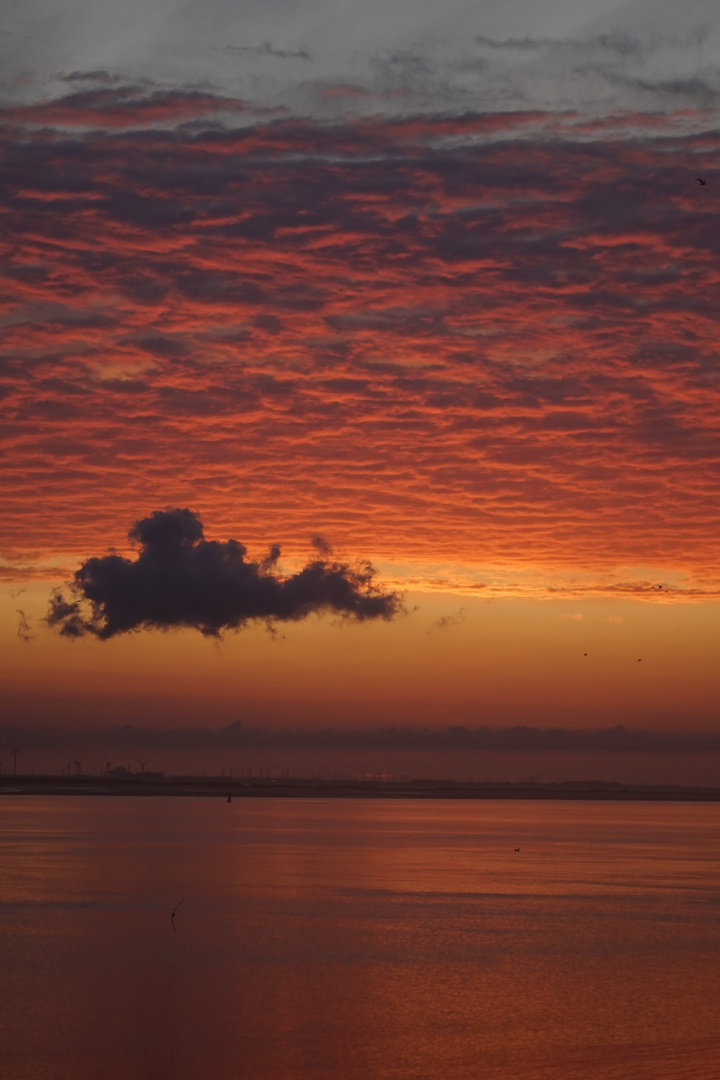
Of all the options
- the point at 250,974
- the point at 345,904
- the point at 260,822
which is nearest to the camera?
the point at 250,974

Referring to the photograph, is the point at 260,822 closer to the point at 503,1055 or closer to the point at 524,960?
the point at 524,960

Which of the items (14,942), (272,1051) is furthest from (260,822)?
(272,1051)

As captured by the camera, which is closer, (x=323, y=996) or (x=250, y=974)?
(x=323, y=996)

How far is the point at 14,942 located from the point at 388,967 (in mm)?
17886

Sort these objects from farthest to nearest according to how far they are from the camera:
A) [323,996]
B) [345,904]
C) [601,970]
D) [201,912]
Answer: [345,904], [201,912], [601,970], [323,996]

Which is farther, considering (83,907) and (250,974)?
(83,907)

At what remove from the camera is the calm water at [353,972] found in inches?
1352

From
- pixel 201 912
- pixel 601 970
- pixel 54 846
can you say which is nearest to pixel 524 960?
pixel 601 970

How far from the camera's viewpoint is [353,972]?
47656 millimetres

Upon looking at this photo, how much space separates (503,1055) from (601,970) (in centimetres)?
1665

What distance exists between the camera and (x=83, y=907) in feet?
216

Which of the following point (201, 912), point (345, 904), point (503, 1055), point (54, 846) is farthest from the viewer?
point (54, 846)

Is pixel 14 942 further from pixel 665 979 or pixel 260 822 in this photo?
pixel 260 822

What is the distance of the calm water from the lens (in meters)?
34.3
